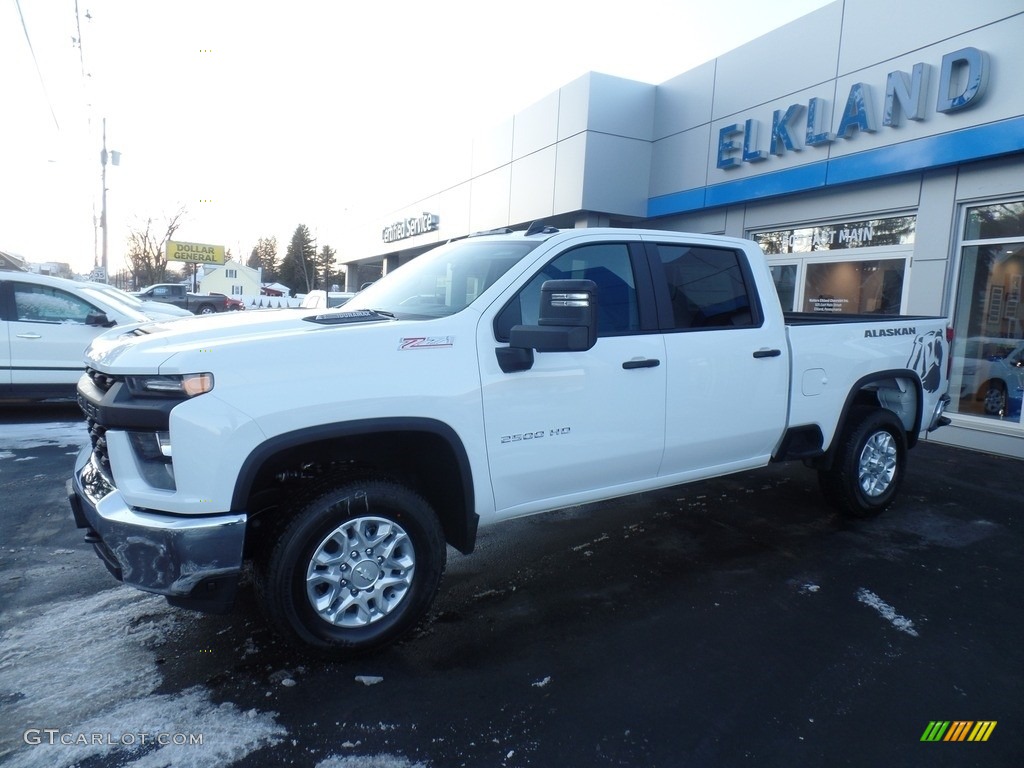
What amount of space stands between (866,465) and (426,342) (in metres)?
3.77

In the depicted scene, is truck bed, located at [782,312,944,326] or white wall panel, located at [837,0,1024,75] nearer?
truck bed, located at [782,312,944,326]

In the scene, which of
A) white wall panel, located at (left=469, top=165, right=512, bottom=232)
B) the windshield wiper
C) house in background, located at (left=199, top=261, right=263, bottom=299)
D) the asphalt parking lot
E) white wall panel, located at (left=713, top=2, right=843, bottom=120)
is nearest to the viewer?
the asphalt parking lot

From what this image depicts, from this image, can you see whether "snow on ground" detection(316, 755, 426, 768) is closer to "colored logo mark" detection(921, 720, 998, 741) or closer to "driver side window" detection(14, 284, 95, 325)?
"colored logo mark" detection(921, 720, 998, 741)

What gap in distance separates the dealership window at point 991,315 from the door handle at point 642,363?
6501 mm

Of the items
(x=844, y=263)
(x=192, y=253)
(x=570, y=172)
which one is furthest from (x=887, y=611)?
(x=192, y=253)

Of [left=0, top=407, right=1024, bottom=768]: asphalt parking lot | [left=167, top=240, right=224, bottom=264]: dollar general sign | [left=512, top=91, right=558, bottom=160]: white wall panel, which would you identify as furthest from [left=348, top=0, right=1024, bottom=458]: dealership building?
[left=167, top=240, right=224, bottom=264]: dollar general sign

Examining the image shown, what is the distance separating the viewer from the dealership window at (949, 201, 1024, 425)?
7891mm

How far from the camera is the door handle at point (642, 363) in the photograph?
3.67 metres

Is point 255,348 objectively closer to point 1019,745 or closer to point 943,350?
point 1019,745

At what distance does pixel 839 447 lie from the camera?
4977mm

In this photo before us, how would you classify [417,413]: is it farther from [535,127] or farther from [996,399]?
[535,127]

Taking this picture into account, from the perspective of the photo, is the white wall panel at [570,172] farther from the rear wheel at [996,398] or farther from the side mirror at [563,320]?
the side mirror at [563,320]

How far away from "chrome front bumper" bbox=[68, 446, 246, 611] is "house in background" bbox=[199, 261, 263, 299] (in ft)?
251

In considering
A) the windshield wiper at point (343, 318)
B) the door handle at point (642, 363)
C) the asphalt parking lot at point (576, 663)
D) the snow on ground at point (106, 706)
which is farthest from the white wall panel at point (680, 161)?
the snow on ground at point (106, 706)
